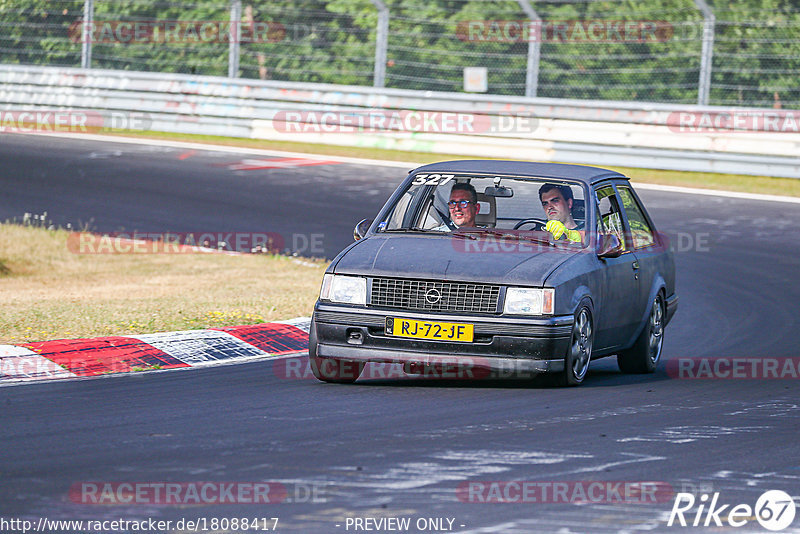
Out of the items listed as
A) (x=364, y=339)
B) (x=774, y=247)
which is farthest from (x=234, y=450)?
(x=774, y=247)

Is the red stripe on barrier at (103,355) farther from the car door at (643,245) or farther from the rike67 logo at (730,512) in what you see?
the rike67 logo at (730,512)

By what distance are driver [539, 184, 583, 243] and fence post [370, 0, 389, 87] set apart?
47.3 ft

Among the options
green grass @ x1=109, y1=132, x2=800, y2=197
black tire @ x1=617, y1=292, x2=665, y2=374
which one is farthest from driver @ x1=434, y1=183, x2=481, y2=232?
green grass @ x1=109, y1=132, x2=800, y2=197

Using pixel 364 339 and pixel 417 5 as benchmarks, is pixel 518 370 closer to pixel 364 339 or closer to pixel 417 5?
pixel 364 339

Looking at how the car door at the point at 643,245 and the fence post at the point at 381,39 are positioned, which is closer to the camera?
the car door at the point at 643,245

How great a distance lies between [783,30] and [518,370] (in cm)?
1449

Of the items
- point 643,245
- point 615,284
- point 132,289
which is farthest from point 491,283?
point 132,289

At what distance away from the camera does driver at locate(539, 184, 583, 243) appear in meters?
8.56

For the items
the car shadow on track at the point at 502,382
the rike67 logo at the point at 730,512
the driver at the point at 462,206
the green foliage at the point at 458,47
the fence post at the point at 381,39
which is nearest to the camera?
the rike67 logo at the point at 730,512

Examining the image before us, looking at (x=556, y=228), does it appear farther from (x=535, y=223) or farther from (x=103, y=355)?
(x=103, y=355)

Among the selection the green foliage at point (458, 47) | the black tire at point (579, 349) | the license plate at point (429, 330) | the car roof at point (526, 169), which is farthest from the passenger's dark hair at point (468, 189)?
the green foliage at point (458, 47)

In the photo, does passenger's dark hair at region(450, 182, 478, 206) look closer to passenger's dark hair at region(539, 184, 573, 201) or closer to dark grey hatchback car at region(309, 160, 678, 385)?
dark grey hatchback car at region(309, 160, 678, 385)

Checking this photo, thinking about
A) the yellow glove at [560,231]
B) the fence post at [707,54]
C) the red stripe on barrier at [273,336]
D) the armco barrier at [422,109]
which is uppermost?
the fence post at [707,54]

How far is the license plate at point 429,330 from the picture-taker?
7594 millimetres
